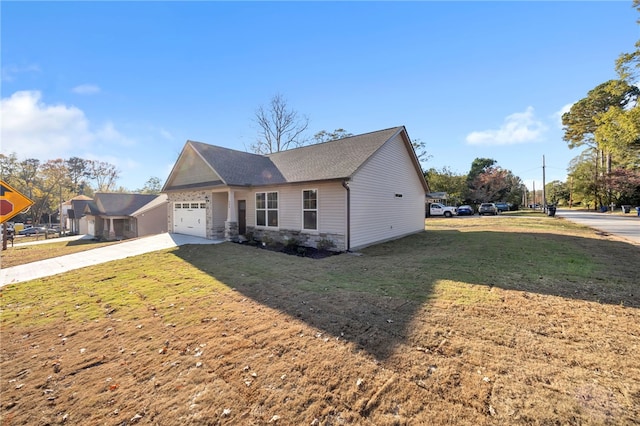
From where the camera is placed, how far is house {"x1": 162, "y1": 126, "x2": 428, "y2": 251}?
10711 mm

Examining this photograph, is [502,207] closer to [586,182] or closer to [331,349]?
[586,182]

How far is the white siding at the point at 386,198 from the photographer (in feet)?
35.7

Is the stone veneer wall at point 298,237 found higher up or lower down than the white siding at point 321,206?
lower down

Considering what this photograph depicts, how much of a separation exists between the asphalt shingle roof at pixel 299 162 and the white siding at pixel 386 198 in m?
0.58

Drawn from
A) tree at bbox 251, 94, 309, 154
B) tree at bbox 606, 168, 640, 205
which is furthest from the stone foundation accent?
tree at bbox 606, 168, 640, 205

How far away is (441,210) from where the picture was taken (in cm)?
3309

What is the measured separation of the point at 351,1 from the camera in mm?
10359

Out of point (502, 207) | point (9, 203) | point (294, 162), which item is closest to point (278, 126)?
point (294, 162)

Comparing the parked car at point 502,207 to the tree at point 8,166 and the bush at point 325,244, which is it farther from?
the tree at point 8,166

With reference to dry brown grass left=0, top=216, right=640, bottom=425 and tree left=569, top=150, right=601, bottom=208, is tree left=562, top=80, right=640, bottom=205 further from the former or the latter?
dry brown grass left=0, top=216, right=640, bottom=425

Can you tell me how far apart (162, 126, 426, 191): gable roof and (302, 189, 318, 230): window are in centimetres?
71

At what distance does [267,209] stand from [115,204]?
2791 centimetres

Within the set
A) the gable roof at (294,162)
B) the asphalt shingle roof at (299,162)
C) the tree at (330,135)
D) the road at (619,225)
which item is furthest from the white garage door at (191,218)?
the tree at (330,135)

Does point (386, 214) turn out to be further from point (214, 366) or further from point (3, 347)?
point (3, 347)
